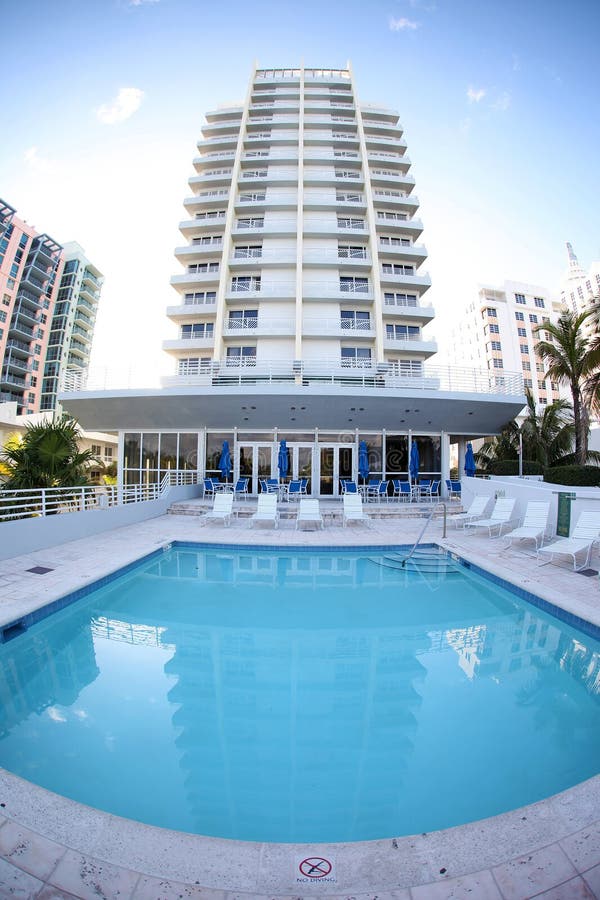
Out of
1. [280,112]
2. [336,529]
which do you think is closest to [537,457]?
[336,529]

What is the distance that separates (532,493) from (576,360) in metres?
7.26

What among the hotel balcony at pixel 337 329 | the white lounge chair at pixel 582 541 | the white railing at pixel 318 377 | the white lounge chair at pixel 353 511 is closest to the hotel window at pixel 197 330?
the white railing at pixel 318 377

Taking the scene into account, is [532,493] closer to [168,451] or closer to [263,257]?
[168,451]

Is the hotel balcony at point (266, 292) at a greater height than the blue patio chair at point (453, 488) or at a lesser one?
greater

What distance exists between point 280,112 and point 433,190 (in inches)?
445

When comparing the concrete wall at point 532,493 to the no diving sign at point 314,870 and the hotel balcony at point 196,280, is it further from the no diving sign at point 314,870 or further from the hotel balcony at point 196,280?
the hotel balcony at point 196,280

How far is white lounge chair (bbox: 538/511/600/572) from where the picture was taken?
6801 millimetres

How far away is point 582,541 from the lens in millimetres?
7062

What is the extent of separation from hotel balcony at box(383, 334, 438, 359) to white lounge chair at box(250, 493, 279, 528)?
1163 cm

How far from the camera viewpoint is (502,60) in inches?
475

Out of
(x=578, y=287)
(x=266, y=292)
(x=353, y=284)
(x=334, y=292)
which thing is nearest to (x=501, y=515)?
(x=334, y=292)

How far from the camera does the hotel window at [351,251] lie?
2130 cm

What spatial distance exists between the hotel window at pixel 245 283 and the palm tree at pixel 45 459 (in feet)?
44.1

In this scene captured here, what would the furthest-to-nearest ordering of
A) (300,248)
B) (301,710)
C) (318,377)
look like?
(300,248)
(318,377)
(301,710)
